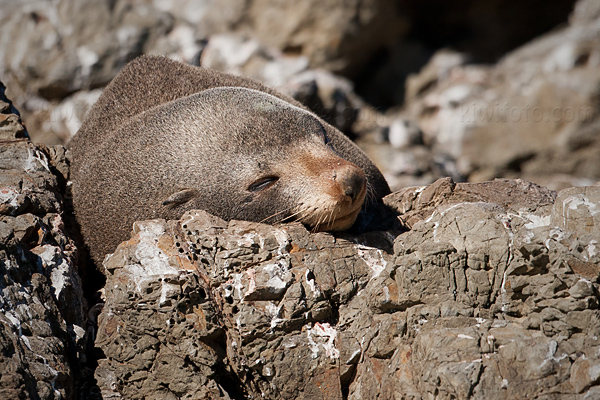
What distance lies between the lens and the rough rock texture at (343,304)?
3586mm

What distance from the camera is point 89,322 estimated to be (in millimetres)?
4422

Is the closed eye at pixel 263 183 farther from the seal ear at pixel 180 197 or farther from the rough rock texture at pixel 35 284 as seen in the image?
the rough rock texture at pixel 35 284

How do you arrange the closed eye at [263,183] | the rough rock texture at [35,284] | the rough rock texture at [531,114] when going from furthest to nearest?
1. the rough rock texture at [531,114]
2. the closed eye at [263,183]
3. the rough rock texture at [35,284]

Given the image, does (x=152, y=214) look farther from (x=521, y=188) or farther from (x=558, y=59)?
(x=558, y=59)

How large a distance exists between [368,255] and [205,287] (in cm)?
112

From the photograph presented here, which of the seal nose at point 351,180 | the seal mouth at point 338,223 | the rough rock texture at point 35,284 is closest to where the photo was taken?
the rough rock texture at point 35,284

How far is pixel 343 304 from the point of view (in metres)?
4.12

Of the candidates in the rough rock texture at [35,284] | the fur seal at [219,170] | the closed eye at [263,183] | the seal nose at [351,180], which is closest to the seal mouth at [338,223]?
the fur seal at [219,170]

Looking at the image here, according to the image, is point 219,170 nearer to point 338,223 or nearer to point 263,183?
point 263,183

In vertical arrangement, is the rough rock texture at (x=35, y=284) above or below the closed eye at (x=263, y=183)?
below

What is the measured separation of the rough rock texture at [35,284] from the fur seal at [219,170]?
34cm

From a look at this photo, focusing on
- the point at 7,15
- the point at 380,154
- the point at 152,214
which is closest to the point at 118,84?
the point at 152,214

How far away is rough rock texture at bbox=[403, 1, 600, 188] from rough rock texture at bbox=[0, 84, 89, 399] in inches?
282

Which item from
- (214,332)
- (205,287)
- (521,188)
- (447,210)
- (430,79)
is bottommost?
(214,332)
